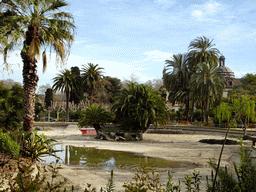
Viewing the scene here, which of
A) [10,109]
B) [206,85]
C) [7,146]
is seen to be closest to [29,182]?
[7,146]

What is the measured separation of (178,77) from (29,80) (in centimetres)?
3461

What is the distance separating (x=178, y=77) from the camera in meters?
42.6

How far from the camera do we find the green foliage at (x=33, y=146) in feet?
26.1

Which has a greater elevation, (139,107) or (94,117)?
(139,107)

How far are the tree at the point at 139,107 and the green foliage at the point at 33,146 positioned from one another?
9.86 metres

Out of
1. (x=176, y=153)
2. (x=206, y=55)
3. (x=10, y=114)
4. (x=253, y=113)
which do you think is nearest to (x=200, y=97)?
(x=206, y=55)

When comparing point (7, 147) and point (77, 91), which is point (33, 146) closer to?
point (7, 147)

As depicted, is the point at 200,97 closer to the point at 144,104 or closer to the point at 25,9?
the point at 144,104

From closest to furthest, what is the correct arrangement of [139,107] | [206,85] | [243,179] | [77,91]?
[243,179], [139,107], [206,85], [77,91]

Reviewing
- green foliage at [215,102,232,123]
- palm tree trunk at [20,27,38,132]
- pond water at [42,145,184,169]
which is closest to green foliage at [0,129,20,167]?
pond water at [42,145,184,169]

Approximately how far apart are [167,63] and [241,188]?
4255 cm

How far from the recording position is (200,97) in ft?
118

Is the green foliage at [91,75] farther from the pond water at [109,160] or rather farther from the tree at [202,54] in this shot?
the pond water at [109,160]

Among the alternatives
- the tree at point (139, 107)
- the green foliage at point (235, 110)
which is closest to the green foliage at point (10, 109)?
the tree at point (139, 107)
